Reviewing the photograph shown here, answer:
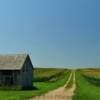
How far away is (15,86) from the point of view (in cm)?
5700

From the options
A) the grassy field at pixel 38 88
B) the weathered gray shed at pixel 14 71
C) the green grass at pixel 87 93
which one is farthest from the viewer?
the weathered gray shed at pixel 14 71

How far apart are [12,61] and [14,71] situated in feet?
6.53

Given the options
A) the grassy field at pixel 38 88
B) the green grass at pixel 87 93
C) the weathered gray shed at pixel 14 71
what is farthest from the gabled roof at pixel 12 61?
the green grass at pixel 87 93

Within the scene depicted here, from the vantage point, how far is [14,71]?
189ft

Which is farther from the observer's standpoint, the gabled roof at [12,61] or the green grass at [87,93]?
the gabled roof at [12,61]

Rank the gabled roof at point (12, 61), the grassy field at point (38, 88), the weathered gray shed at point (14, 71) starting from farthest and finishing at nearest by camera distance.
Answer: the weathered gray shed at point (14, 71) < the gabled roof at point (12, 61) < the grassy field at point (38, 88)

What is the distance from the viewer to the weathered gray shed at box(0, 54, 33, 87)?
188ft

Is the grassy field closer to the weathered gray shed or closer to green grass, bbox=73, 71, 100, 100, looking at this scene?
the weathered gray shed

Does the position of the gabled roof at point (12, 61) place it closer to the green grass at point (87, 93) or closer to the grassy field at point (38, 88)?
the grassy field at point (38, 88)

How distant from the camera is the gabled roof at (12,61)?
5723 cm

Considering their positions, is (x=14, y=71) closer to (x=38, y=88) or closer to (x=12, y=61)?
(x=12, y=61)

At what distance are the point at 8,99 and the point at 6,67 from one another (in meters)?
24.2

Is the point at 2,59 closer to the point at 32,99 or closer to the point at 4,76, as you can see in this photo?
the point at 4,76

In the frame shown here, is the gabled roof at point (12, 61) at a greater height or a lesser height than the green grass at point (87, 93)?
greater
